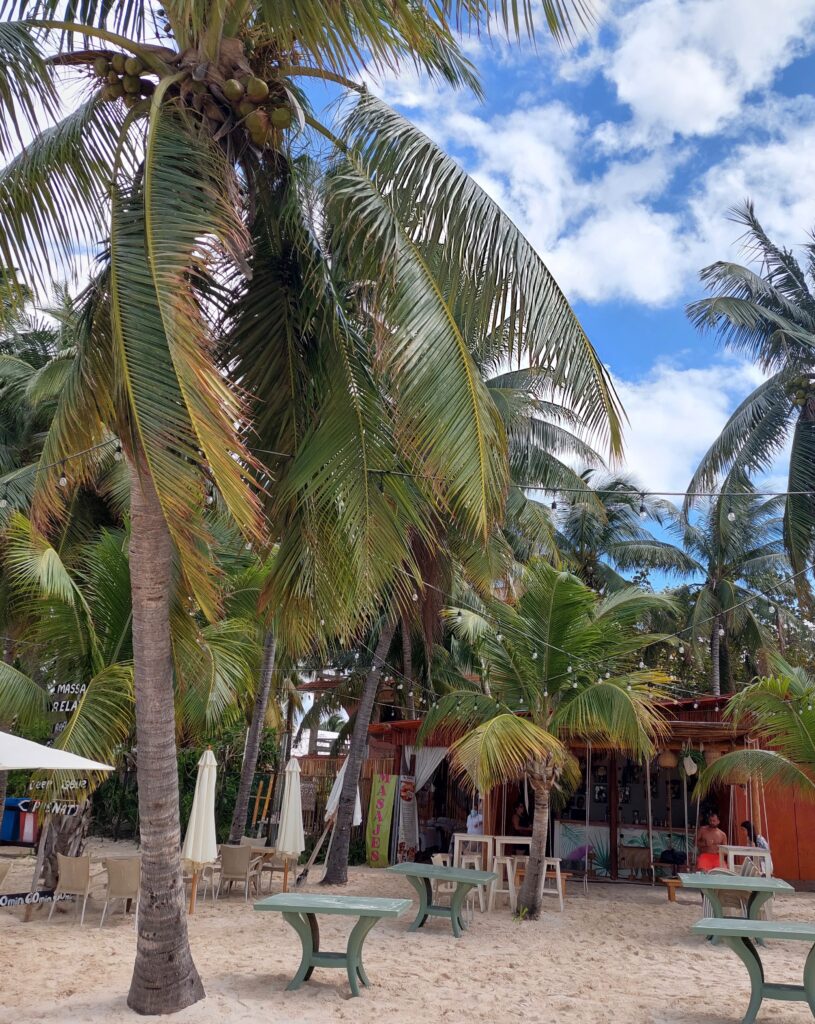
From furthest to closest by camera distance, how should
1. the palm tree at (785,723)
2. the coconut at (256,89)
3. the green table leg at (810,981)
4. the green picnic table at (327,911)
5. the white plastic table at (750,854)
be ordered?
the white plastic table at (750,854) < the palm tree at (785,723) < the green picnic table at (327,911) < the green table leg at (810,981) < the coconut at (256,89)

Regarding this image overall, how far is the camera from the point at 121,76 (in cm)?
539

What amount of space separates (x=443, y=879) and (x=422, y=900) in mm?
363

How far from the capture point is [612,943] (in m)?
8.95

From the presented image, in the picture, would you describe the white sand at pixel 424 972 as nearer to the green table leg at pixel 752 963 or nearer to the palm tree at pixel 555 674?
the green table leg at pixel 752 963

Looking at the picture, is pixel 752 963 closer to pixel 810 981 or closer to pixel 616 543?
pixel 810 981

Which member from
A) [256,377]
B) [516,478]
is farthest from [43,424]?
[256,377]

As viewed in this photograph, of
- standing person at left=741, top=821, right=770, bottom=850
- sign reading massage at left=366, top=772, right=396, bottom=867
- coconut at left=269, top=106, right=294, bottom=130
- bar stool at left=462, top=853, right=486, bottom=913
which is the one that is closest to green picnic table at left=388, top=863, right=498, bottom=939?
bar stool at left=462, top=853, right=486, bottom=913

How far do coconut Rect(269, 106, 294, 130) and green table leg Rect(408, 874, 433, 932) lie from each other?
293 inches

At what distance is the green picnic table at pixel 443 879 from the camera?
8977 mm

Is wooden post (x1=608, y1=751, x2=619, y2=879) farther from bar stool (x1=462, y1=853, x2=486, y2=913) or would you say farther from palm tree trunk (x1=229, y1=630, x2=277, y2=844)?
palm tree trunk (x1=229, y1=630, x2=277, y2=844)

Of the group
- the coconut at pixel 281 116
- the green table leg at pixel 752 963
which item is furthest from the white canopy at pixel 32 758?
the green table leg at pixel 752 963

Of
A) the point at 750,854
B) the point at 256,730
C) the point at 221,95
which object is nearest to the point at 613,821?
the point at 750,854

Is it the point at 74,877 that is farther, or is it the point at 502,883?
the point at 502,883

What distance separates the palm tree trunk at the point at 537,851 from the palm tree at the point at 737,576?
12.3 meters
